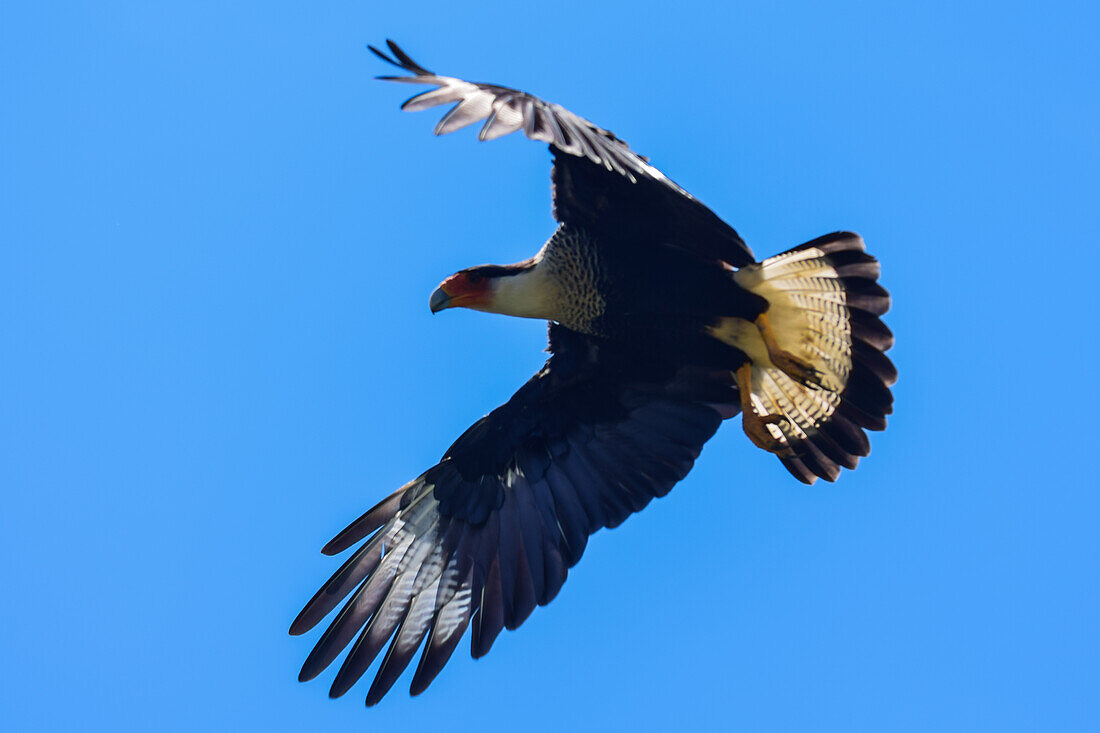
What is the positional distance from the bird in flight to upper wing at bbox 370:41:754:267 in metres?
0.02

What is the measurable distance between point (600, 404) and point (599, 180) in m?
1.70

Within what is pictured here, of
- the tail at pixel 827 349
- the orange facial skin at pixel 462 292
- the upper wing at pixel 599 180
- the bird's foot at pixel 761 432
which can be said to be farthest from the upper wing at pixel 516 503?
the upper wing at pixel 599 180

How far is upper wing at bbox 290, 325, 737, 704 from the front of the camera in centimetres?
753

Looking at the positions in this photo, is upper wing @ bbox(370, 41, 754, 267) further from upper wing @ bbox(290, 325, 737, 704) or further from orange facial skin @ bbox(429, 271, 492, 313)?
upper wing @ bbox(290, 325, 737, 704)

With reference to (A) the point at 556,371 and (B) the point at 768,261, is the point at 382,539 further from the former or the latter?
(B) the point at 768,261

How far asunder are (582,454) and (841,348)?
176 cm

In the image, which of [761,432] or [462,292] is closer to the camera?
[462,292]

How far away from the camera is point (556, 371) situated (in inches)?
308

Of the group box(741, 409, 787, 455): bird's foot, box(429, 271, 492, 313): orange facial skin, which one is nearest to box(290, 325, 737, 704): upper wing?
box(741, 409, 787, 455): bird's foot

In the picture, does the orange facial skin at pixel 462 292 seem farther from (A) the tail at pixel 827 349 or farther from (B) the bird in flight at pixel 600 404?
(A) the tail at pixel 827 349

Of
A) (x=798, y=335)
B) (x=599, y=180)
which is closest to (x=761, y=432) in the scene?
(x=798, y=335)

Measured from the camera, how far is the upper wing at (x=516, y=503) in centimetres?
753

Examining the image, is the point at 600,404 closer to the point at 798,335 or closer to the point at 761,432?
the point at 761,432

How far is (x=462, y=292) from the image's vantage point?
761 cm
